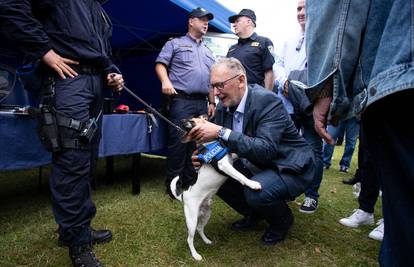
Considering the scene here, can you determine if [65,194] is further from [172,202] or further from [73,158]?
[172,202]

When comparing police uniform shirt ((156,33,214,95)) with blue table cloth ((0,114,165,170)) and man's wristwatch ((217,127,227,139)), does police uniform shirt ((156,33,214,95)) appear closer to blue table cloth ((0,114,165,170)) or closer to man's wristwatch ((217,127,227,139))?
blue table cloth ((0,114,165,170))

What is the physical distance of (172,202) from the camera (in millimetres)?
3070

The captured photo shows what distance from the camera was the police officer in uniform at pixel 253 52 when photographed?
348cm

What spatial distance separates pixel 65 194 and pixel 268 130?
1.24 metres

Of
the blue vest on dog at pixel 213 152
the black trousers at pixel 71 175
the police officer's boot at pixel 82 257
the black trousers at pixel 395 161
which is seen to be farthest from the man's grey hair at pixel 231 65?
the police officer's boot at pixel 82 257

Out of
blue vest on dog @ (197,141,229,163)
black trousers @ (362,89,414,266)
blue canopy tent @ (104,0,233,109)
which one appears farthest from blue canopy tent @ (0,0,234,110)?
black trousers @ (362,89,414,266)

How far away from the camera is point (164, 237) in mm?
2303

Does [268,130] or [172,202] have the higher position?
[268,130]

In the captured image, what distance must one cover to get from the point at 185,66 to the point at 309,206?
1.85m

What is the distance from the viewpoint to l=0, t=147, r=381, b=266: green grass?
6.63 ft

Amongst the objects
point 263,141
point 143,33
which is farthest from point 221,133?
point 143,33

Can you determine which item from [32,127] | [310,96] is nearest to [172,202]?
[32,127]

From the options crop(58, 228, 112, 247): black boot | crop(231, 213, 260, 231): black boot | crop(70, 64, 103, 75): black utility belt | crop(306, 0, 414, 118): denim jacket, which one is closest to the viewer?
crop(306, 0, 414, 118): denim jacket

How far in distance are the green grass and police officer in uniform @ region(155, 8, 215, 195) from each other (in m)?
0.46
